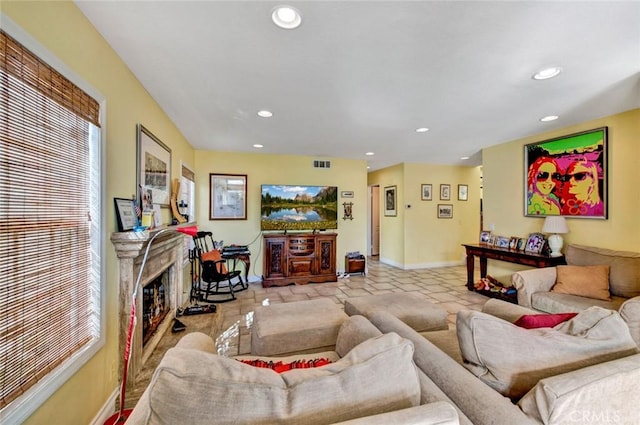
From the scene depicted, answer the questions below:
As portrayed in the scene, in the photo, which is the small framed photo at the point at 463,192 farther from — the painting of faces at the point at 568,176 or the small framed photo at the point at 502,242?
the painting of faces at the point at 568,176

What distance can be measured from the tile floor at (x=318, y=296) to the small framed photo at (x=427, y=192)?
1.63 metres

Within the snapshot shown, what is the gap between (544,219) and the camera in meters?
3.92

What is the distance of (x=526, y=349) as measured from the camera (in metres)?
1.00

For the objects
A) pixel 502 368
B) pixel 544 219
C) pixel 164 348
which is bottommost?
pixel 164 348

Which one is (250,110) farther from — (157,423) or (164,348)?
(157,423)

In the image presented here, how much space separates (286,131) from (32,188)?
2.88m

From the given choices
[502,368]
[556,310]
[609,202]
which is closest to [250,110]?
[502,368]

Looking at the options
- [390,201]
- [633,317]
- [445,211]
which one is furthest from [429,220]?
[633,317]

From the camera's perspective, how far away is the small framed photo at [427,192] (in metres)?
6.20

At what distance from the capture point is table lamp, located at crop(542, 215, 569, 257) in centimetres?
353

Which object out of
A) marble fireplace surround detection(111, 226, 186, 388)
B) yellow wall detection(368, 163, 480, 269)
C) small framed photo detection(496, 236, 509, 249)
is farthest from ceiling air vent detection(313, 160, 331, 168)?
marble fireplace surround detection(111, 226, 186, 388)

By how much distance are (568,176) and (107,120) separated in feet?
16.6

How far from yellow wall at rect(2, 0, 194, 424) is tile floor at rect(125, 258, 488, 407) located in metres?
0.40

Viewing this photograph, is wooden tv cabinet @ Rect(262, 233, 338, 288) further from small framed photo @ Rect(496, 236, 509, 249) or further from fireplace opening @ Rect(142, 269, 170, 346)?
small framed photo @ Rect(496, 236, 509, 249)
